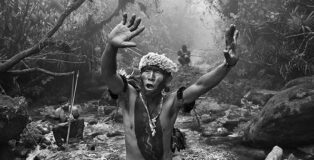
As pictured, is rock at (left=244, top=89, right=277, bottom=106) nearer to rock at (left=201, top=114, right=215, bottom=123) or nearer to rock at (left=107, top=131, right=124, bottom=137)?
rock at (left=201, top=114, right=215, bottom=123)

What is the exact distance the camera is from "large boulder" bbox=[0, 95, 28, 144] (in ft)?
20.4

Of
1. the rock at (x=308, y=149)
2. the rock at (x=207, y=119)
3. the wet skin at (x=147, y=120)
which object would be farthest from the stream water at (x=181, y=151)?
the wet skin at (x=147, y=120)

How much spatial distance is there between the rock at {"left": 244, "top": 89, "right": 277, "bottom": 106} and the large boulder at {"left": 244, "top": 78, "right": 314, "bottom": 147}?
4.59m

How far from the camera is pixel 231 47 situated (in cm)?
243

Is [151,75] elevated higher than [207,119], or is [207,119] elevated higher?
[151,75]

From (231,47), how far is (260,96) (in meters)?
9.62

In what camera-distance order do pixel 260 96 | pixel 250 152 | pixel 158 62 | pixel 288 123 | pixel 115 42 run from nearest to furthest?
1. pixel 115 42
2. pixel 158 62
3. pixel 288 123
4. pixel 250 152
5. pixel 260 96

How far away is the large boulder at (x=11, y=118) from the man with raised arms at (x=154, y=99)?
4724 millimetres

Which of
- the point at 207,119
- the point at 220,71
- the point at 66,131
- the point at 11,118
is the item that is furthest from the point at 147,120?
the point at 207,119

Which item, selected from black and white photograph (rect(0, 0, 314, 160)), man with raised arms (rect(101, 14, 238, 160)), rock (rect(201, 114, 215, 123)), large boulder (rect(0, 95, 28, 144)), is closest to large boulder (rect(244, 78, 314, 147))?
black and white photograph (rect(0, 0, 314, 160))

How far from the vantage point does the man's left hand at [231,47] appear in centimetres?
240

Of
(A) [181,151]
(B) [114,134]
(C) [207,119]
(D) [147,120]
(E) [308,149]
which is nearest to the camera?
(D) [147,120]

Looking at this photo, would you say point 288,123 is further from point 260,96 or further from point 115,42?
point 260,96

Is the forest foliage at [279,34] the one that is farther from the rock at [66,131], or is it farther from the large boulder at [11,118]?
the large boulder at [11,118]
